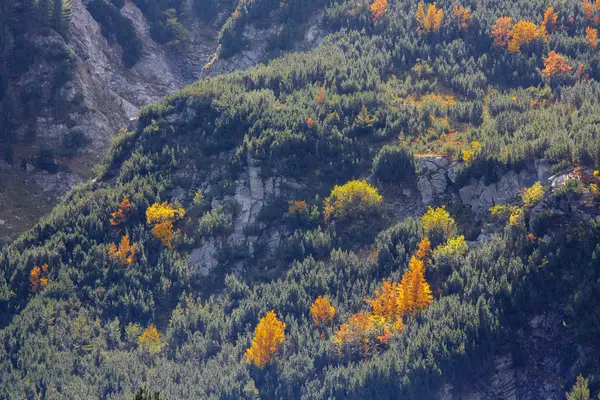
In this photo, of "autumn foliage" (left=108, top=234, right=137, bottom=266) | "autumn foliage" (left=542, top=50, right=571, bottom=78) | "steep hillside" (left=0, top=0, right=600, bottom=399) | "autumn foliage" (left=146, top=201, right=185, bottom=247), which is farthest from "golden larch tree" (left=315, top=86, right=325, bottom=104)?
"autumn foliage" (left=108, top=234, right=137, bottom=266)

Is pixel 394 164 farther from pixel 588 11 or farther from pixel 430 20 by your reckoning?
pixel 588 11

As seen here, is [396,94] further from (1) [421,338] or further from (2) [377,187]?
(1) [421,338]

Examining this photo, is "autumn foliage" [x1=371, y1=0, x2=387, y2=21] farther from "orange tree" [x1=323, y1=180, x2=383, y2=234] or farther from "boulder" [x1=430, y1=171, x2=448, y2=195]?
"orange tree" [x1=323, y1=180, x2=383, y2=234]

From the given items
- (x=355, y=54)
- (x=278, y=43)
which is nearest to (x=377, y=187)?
(x=355, y=54)

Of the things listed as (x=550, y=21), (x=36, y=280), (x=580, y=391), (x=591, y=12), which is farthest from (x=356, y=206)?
(x=591, y=12)

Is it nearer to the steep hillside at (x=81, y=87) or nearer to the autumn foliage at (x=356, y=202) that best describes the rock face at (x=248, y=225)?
the autumn foliage at (x=356, y=202)

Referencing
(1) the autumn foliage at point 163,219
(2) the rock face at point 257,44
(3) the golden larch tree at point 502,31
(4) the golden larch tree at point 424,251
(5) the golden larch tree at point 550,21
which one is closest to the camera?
(4) the golden larch tree at point 424,251

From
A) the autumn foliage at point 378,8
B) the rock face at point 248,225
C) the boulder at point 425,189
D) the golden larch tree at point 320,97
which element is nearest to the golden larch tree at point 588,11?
the autumn foliage at point 378,8
